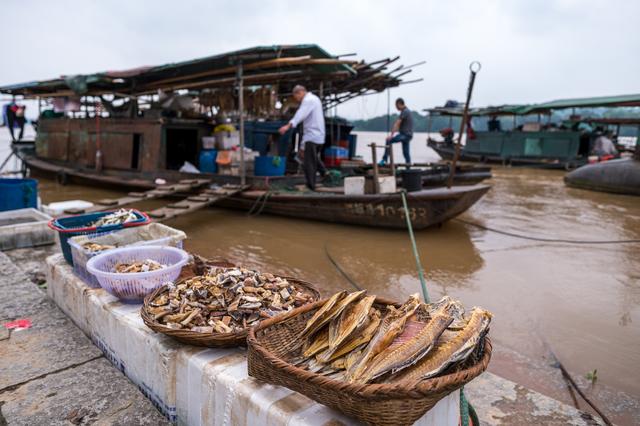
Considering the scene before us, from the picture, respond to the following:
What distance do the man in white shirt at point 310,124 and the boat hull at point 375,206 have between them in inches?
24.9

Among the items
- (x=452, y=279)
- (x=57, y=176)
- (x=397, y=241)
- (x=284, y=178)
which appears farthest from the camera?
(x=57, y=176)

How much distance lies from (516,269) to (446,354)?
5.02 metres

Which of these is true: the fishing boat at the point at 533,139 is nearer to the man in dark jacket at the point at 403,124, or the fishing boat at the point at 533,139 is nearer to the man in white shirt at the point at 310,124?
the man in dark jacket at the point at 403,124

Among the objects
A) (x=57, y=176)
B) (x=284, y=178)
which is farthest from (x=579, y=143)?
(x=57, y=176)

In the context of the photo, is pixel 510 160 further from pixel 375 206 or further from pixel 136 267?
pixel 136 267

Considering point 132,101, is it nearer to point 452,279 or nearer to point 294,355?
point 452,279

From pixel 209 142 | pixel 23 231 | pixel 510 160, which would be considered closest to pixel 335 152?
pixel 209 142

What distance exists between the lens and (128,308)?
2.57m

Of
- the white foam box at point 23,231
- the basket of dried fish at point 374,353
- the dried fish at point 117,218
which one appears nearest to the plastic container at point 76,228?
the dried fish at point 117,218

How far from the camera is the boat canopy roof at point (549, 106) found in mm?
14709

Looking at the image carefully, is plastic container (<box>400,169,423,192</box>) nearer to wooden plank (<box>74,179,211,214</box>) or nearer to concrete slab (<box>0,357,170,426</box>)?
wooden plank (<box>74,179,211,214</box>)

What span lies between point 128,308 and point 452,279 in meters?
4.19

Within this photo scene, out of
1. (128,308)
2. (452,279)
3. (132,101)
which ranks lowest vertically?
(452,279)

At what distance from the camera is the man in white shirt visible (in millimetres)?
7918
